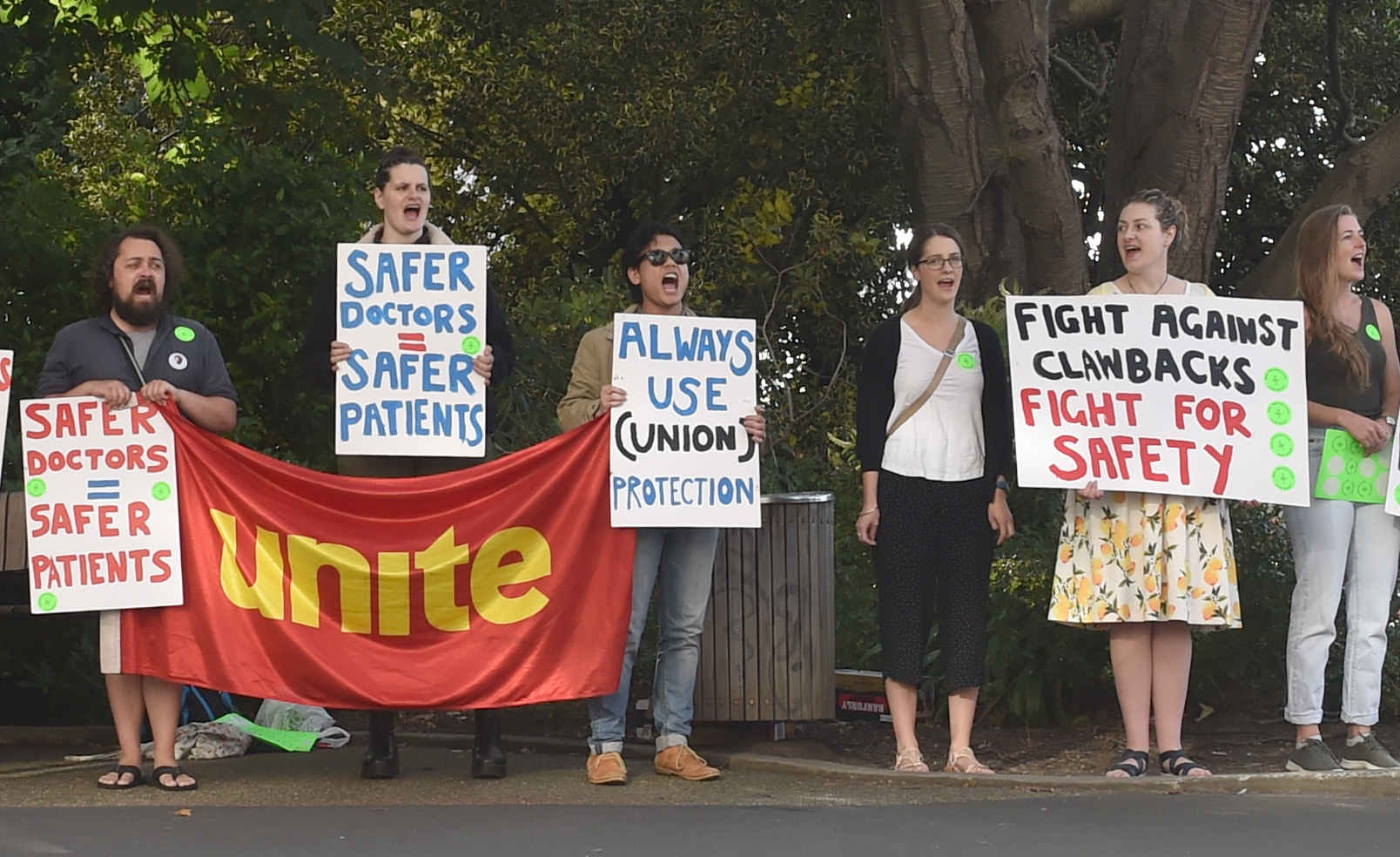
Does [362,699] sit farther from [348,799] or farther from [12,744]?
[12,744]

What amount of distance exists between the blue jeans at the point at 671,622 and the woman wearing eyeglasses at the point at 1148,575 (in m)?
1.40

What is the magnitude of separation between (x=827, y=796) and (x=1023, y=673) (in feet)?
6.17

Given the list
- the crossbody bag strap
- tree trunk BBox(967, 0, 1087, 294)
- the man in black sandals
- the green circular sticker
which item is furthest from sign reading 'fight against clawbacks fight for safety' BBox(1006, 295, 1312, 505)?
tree trunk BBox(967, 0, 1087, 294)

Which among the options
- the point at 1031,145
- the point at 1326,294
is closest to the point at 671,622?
the point at 1326,294

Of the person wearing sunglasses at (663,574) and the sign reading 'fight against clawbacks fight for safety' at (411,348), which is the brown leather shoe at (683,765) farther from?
the sign reading 'fight against clawbacks fight for safety' at (411,348)

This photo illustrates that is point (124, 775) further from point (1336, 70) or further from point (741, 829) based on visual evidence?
point (1336, 70)

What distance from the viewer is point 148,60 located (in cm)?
1255

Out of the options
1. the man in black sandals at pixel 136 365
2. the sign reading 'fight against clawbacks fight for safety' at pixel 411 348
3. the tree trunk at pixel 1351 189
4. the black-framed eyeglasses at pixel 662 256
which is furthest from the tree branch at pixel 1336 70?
the man in black sandals at pixel 136 365

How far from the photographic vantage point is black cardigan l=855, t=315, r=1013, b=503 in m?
7.55

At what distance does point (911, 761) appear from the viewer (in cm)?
754

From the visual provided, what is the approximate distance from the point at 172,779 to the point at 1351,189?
9.08 metres

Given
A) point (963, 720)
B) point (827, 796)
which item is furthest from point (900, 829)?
point (963, 720)

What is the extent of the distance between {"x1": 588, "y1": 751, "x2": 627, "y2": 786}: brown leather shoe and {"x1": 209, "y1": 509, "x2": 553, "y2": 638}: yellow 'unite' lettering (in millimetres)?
632

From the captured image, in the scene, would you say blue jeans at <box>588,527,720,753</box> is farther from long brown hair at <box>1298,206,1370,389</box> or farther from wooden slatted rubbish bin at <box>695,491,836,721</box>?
long brown hair at <box>1298,206,1370,389</box>
